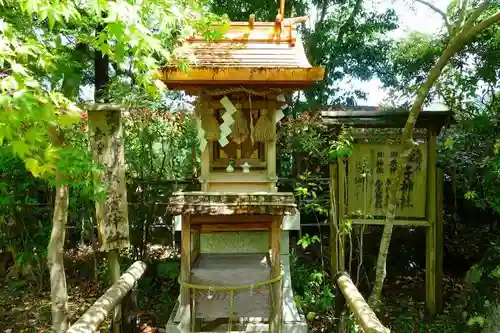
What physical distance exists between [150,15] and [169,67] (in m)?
1.05

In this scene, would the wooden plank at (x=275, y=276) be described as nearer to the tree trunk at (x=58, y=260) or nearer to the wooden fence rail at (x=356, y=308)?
the wooden fence rail at (x=356, y=308)

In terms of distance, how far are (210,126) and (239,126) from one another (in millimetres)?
328

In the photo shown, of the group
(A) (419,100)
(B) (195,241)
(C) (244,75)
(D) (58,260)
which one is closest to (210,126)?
(C) (244,75)

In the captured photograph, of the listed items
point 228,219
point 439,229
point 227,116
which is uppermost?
point 227,116

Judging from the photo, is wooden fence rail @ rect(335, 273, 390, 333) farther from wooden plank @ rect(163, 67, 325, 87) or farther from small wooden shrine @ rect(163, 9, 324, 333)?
wooden plank @ rect(163, 67, 325, 87)

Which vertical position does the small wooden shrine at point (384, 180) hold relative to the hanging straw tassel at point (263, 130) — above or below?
below

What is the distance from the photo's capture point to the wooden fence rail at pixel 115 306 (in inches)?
113

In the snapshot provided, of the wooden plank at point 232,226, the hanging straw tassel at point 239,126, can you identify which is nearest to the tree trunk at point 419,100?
the wooden plank at point 232,226

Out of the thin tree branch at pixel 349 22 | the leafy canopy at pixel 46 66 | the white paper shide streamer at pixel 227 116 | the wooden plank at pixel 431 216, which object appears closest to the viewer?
the leafy canopy at pixel 46 66

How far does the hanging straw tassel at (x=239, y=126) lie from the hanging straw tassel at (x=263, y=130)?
0.43ft

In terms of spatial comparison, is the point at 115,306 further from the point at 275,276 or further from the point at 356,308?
the point at 356,308

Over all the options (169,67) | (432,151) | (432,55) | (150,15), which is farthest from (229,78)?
(432,55)

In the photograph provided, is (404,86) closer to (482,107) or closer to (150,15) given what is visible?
(482,107)

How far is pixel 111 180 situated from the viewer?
4.65m
